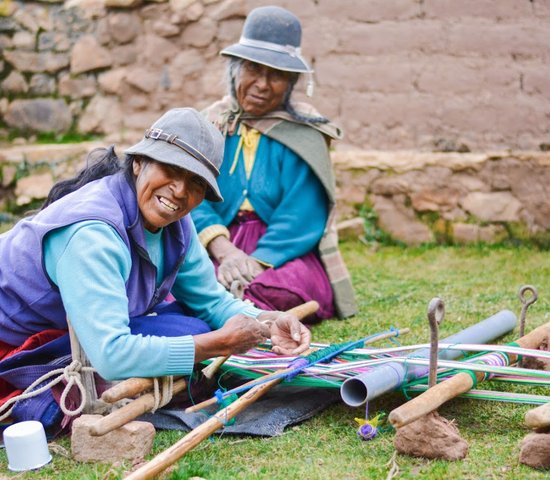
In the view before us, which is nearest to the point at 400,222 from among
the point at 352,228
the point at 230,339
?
the point at 352,228

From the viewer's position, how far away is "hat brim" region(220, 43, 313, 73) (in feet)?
14.4

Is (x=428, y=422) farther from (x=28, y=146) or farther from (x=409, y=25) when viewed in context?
(x=28, y=146)

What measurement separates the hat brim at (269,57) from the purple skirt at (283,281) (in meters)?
0.80

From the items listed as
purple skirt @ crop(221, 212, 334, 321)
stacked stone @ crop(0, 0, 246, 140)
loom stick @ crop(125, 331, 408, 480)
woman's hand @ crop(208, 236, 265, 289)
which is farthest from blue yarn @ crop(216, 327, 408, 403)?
stacked stone @ crop(0, 0, 246, 140)

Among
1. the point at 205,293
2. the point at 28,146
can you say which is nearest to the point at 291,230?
the point at 205,293

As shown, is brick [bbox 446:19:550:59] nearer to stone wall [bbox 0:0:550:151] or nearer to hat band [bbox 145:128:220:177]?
stone wall [bbox 0:0:550:151]

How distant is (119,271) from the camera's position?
9.29 feet

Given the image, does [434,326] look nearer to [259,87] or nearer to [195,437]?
[195,437]

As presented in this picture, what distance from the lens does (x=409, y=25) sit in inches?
234

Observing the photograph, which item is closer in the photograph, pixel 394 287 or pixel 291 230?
pixel 291 230

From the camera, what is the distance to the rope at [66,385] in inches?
113

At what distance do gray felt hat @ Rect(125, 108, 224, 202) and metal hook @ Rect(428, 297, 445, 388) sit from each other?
82cm

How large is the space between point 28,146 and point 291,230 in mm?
3028

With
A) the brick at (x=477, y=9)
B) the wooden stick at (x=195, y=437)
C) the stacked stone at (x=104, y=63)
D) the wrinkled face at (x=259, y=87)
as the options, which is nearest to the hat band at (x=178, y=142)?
the wooden stick at (x=195, y=437)
